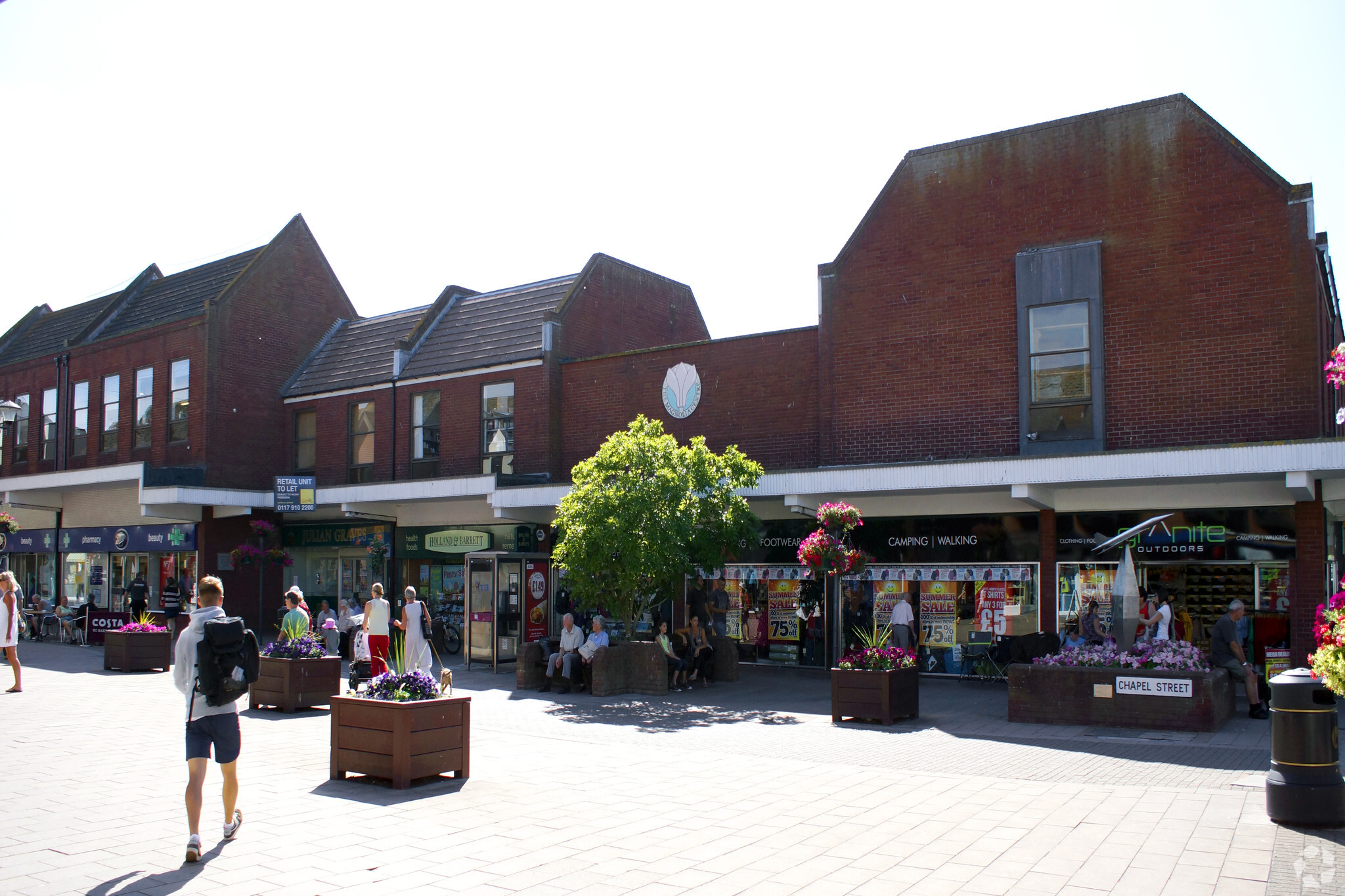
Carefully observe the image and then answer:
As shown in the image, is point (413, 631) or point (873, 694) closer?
point (873, 694)

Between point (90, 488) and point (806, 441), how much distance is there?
23135mm

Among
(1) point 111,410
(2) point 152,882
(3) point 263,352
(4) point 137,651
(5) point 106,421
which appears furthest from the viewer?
(5) point 106,421

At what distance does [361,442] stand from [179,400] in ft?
17.6

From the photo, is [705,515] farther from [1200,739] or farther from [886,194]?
[1200,739]

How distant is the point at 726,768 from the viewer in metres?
10.3

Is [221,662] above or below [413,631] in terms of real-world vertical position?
above

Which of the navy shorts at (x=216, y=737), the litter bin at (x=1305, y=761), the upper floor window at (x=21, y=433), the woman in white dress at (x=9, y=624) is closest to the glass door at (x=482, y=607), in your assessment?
the woman in white dress at (x=9, y=624)

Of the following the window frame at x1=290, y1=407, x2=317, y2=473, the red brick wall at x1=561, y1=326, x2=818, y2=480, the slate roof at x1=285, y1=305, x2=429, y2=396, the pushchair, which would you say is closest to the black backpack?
the pushchair

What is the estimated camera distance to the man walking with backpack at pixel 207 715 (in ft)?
23.7

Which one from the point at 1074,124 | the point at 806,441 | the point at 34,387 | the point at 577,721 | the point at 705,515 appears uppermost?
the point at 1074,124

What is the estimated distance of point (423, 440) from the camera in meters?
26.4

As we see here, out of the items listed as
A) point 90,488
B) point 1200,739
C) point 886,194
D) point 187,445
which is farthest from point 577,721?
point 90,488

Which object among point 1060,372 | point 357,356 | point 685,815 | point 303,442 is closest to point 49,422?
point 303,442

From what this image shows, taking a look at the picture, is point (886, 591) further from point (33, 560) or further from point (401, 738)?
point (33, 560)
